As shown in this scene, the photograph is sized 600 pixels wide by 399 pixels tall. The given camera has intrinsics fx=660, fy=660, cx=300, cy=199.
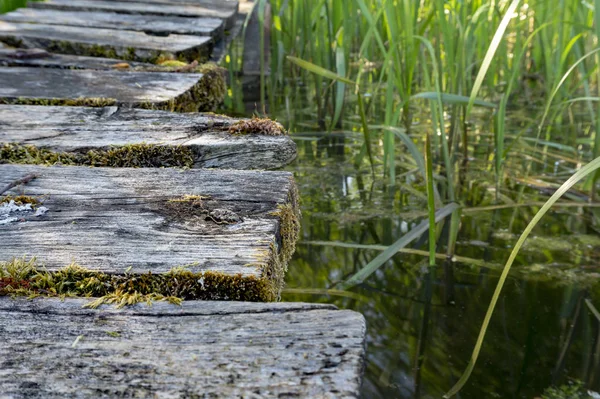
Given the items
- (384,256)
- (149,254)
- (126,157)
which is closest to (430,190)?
(384,256)

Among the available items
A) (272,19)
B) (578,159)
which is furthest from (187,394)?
(272,19)

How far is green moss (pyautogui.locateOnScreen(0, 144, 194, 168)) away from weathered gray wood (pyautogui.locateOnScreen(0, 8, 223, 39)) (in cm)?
150

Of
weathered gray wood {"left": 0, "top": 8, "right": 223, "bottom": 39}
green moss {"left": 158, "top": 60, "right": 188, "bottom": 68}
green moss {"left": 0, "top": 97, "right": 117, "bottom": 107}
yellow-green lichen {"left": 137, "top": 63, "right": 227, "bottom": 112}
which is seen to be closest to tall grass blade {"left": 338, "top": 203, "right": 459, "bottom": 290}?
yellow-green lichen {"left": 137, "top": 63, "right": 227, "bottom": 112}

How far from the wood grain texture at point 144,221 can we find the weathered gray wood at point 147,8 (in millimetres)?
2079

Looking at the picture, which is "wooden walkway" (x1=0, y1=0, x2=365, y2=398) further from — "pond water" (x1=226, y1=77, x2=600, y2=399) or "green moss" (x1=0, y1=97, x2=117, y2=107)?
"pond water" (x1=226, y1=77, x2=600, y2=399)

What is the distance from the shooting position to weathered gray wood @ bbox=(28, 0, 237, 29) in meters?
3.07

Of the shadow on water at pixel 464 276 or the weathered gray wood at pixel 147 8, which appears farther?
the weathered gray wood at pixel 147 8

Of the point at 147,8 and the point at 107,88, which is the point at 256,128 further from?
the point at 147,8

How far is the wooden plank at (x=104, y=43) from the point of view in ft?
7.44

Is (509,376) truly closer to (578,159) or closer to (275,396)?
(275,396)

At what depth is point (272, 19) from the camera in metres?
4.11

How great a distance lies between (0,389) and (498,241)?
1.69m

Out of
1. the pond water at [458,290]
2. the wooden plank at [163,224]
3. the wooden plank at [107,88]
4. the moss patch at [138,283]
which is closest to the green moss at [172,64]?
the wooden plank at [107,88]

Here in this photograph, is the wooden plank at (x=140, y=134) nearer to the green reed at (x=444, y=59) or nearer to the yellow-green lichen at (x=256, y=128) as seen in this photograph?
the yellow-green lichen at (x=256, y=128)
